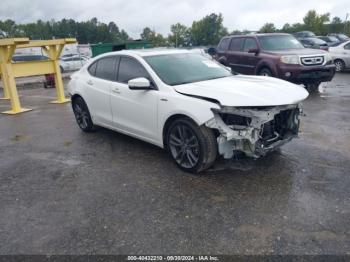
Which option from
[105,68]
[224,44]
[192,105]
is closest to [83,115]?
[105,68]

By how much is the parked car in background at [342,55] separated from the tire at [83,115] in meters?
12.7

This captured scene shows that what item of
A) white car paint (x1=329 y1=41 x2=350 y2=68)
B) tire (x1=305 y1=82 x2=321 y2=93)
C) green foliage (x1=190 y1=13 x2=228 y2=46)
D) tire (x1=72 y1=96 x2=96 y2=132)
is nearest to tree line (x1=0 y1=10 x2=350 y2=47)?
green foliage (x1=190 y1=13 x2=228 y2=46)

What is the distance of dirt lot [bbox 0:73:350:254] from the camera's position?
312 centimetres

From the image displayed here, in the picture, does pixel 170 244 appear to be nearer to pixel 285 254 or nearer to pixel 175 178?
pixel 285 254

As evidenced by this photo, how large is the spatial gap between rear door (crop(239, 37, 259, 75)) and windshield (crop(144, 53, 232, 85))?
535 centimetres

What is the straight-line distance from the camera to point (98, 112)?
19.9 ft

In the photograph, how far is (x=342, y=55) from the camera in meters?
15.0

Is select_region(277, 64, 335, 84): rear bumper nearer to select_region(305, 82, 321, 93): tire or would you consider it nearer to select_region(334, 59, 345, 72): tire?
select_region(305, 82, 321, 93): tire

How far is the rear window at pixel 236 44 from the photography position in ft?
37.9

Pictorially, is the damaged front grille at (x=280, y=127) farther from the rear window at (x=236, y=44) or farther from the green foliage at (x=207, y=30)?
the green foliage at (x=207, y=30)

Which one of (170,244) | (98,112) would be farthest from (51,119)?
(170,244)

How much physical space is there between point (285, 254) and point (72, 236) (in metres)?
1.99

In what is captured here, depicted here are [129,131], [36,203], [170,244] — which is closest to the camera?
[170,244]

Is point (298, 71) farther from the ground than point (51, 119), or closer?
farther from the ground
